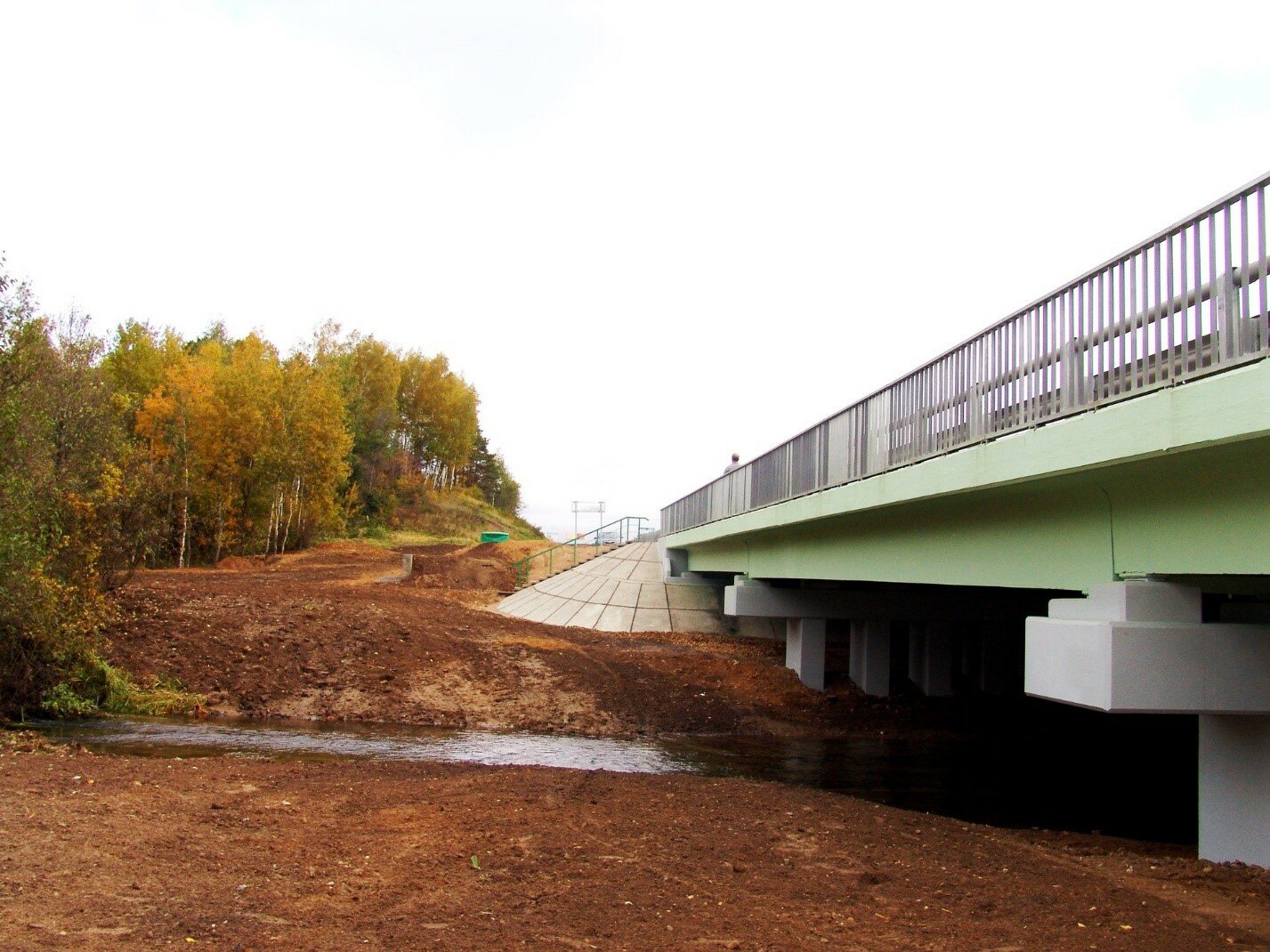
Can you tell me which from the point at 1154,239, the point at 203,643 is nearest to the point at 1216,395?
the point at 1154,239

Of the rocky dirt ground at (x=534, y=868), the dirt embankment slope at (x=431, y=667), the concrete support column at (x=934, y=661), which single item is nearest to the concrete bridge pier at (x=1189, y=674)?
the rocky dirt ground at (x=534, y=868)

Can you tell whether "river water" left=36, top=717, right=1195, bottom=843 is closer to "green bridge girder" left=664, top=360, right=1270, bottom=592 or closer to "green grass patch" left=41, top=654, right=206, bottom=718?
"green grass patch" left=41, top=654, right=206, bottom=718

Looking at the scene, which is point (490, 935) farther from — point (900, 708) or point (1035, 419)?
point (900, 708)

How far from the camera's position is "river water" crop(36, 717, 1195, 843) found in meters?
15.2

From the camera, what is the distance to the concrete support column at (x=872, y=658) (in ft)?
84.1

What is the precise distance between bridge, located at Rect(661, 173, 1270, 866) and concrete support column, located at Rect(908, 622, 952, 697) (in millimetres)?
11630

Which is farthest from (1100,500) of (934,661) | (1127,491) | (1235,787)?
(934,661)

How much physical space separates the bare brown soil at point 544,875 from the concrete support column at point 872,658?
43.6ft

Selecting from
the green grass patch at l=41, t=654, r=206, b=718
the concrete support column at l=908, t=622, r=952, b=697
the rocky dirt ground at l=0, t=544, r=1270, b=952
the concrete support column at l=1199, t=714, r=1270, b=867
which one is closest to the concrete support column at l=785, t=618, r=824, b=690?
the concrete support column at l=908, t=622, r=952, b=697

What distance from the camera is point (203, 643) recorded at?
24.2 m

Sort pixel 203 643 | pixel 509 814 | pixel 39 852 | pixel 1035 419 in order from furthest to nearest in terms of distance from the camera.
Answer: pixel 203 643
pixel 509 814
pixel 1035 419
pixel 39 852

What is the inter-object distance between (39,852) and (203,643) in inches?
672

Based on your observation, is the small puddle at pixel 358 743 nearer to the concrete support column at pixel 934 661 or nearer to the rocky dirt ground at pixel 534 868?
the rocky dirt ground at pixel 534 868

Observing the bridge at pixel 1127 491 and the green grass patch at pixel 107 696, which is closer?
the bridge at pixel 1127 491
